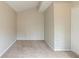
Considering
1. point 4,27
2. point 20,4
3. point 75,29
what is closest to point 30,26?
point 20,4

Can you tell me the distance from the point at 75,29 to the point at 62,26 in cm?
62

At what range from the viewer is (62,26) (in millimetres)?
4660

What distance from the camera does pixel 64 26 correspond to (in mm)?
4652

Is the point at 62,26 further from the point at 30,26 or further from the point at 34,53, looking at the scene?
the point at 30,26

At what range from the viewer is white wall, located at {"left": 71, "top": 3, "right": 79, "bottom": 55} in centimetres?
402

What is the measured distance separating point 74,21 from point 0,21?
256 cm

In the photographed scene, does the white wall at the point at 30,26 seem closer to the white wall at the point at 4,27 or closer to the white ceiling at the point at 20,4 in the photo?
the white ceiling at the point at 20,4

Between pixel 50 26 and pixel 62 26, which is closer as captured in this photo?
A: pixel 62 26

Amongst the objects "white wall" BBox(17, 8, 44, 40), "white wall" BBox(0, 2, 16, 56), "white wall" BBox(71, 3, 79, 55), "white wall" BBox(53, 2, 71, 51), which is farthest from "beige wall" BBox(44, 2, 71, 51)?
"white wall" BBox(17, 8, 44, 40)

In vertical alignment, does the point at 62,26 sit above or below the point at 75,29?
above

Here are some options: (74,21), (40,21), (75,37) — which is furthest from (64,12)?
(40,21)

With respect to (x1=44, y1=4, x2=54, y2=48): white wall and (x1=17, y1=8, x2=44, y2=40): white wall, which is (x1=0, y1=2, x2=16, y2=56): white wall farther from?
(x1=17, y1=8, x2=44, y2=40): white wall

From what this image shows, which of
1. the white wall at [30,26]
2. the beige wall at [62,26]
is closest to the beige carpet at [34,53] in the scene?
the beige wall at [62,26]

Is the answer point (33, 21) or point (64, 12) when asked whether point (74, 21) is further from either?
point (33, 21)
